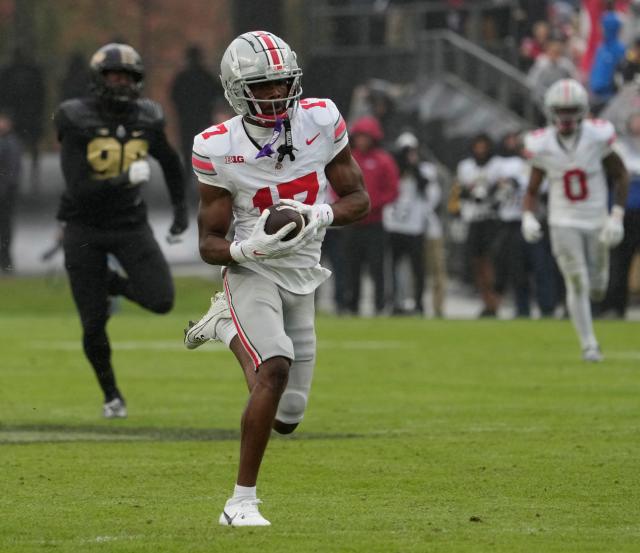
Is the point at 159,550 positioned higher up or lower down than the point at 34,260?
higher up

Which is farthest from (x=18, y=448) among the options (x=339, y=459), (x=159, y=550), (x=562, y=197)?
(x=562, y=197)

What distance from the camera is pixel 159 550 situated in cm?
582

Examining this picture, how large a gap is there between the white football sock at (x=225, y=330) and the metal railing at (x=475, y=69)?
16.0 metres

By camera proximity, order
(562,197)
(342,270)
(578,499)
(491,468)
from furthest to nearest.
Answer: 1. (342,270)
2. (562,197)
3. (491,468)
4. (578,499)

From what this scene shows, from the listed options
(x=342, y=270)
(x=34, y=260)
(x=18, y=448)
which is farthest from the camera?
(x=34, y=260)

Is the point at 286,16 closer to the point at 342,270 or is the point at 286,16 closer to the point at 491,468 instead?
the point at 342,270

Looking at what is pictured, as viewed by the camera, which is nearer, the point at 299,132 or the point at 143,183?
the point at 299,132

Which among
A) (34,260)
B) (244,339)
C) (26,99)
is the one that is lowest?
(34,260)

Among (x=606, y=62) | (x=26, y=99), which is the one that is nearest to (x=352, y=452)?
(x=606, y=62)

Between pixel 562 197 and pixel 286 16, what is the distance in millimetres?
10315

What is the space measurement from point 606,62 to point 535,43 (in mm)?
2255

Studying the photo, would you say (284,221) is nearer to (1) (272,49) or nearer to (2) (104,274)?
(1) (272,49)

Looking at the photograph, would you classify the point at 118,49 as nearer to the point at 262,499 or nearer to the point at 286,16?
the point at 262,499

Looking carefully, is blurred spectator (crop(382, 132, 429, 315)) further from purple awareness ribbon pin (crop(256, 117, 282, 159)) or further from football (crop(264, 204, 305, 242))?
football (crop(264, 204, 305, 242))
